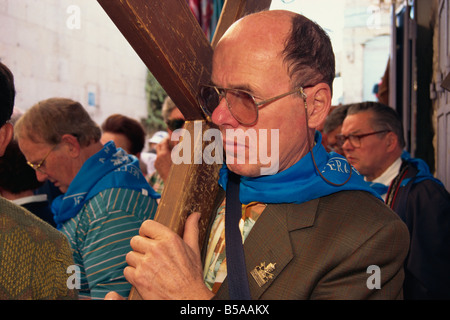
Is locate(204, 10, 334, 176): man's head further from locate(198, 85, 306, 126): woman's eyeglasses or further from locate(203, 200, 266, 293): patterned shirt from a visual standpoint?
locate(203, 200, 266, 293): patterned shirt

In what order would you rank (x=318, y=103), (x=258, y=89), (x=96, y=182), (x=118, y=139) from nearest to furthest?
(x=258, y=89) < (x=318, y=103) < (x=96, y=182) < (x=118, y=139)

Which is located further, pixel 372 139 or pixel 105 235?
pixel 372 139

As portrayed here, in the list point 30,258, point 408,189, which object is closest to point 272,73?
point 30,258

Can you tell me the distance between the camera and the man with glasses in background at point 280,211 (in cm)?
127

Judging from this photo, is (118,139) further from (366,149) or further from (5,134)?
(5,134)

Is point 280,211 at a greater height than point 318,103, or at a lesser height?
lesser

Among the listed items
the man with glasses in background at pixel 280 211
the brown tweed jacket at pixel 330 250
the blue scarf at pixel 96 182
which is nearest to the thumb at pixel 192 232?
the man with glasses in background at pixel 280 211

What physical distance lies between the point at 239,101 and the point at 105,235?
1209 millimetres

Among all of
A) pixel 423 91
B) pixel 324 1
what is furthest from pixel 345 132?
pixel 324 1

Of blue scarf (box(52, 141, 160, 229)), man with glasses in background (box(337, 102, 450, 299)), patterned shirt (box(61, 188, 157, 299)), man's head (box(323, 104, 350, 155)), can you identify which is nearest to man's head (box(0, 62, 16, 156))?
patterned shirt (box(61, 188, 157, 299))

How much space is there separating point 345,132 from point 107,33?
6.33 metres

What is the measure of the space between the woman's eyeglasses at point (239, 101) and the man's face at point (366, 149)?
2517 mm

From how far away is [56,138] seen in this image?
2.63 metres
